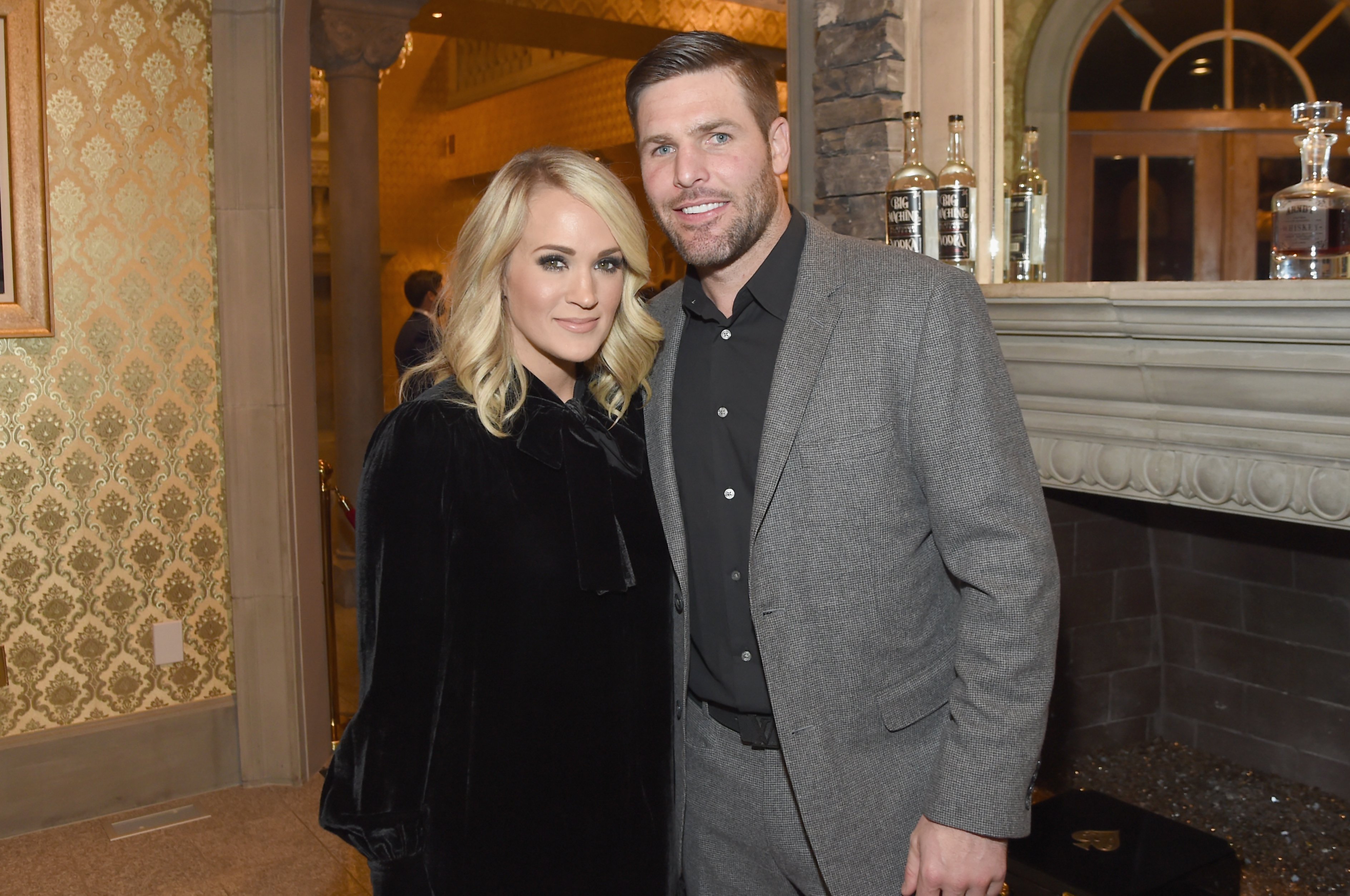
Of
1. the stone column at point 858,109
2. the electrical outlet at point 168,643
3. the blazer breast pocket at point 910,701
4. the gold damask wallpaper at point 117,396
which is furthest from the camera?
the electrical outlet at point 168,643

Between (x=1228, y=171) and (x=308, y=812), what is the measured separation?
3.33 meters

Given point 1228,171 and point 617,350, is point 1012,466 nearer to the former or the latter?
Answer: point 617,350

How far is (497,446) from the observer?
175 centimetres

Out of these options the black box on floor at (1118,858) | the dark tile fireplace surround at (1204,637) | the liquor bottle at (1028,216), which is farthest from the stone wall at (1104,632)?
the liquor bottle at (1028,216)

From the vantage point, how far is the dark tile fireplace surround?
2904mm

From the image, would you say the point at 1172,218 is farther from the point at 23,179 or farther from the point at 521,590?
the point at 23,179

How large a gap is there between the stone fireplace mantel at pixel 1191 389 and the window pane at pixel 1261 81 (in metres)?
0.39

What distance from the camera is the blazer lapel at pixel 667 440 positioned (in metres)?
1.72

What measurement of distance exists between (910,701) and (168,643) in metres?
3.05

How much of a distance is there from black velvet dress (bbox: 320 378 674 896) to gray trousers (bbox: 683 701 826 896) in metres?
0.07

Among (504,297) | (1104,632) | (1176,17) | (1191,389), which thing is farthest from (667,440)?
(1104,632)

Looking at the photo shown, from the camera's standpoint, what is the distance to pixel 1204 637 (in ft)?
10.6

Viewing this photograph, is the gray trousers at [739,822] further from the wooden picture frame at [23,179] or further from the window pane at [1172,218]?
the wooden picture frame at [23,179]

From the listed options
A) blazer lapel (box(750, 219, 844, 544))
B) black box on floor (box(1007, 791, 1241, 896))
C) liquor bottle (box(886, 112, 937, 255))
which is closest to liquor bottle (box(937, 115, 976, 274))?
liquor bottle (box(886, 112, 937, 255))
